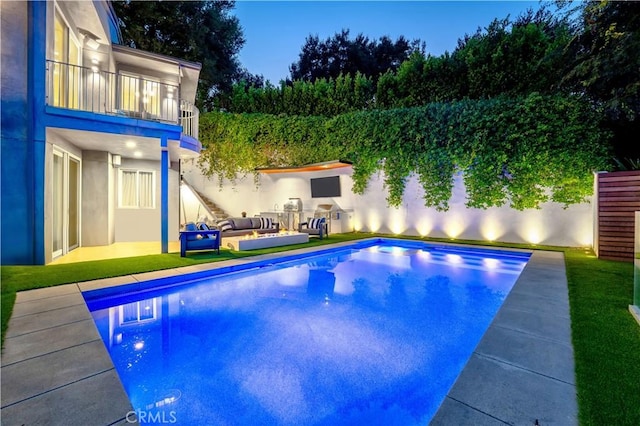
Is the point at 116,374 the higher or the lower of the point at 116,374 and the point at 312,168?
the lower

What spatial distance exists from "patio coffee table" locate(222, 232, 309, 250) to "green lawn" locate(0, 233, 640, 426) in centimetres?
73

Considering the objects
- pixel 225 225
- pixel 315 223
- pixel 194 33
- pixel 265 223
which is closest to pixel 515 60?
pixel 315 223

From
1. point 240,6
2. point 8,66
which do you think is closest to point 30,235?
point 8,66

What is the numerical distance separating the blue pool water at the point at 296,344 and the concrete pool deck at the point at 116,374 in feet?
1.29

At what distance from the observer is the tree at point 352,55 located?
72.7 feet

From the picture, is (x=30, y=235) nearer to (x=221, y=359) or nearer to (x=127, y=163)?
(x=127, y=163)

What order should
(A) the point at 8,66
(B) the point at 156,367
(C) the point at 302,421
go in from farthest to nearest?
(A) the point at 8,66 < (B) the point at 156,367 < (C) the point at 302,421

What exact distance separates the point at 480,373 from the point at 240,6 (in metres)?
26.5

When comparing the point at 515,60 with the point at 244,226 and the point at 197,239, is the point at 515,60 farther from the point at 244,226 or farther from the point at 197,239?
the point at 197,239

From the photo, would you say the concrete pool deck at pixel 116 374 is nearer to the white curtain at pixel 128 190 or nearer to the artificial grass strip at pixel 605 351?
the artificial grass strip at pixel 605 351

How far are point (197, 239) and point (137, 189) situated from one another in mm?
4444

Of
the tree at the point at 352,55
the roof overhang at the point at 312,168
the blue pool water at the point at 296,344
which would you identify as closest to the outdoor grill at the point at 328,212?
the roof overhang at the point at 312,168

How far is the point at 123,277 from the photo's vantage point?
18.1 feet

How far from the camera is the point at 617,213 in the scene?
24.7 ft
